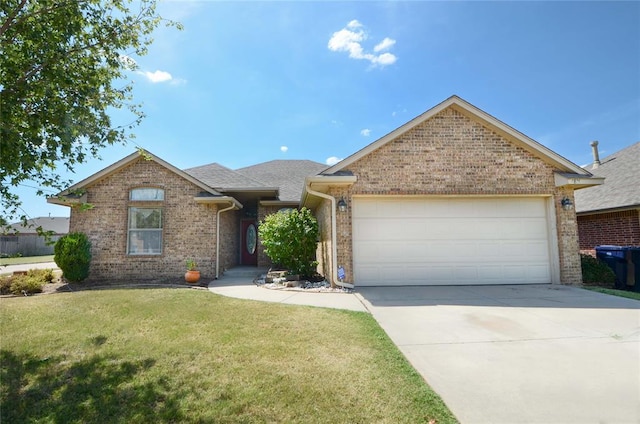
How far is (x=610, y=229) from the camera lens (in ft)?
35.7

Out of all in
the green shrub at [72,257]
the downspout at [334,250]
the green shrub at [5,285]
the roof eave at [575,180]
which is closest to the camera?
the downspout at [334,250]

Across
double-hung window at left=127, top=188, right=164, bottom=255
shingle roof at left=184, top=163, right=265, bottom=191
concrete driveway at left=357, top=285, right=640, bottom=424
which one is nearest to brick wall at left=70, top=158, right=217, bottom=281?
double-hung window at left=127, top=188, right=164, bottom=255

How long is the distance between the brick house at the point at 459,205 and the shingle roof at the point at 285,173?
5.87 metres

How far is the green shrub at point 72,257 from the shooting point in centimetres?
992

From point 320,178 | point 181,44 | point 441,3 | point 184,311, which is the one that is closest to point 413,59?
point 441,3

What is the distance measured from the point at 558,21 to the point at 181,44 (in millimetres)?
10289

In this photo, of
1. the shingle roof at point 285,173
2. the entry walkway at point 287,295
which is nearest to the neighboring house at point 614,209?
the entry walkway at point 287,295

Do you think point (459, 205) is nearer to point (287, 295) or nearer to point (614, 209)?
point (287, 295)

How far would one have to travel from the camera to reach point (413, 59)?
10.2 metres

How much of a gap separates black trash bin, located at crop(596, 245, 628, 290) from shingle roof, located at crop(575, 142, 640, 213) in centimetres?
154

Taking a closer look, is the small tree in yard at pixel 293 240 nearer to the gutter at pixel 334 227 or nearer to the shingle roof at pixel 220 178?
the gutter at pixel 334 227

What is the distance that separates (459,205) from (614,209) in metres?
5.91

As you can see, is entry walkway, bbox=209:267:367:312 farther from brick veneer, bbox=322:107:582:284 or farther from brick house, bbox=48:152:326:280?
brick veneer, bbox=322:107:582:284

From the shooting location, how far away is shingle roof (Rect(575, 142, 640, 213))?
34.0ft
